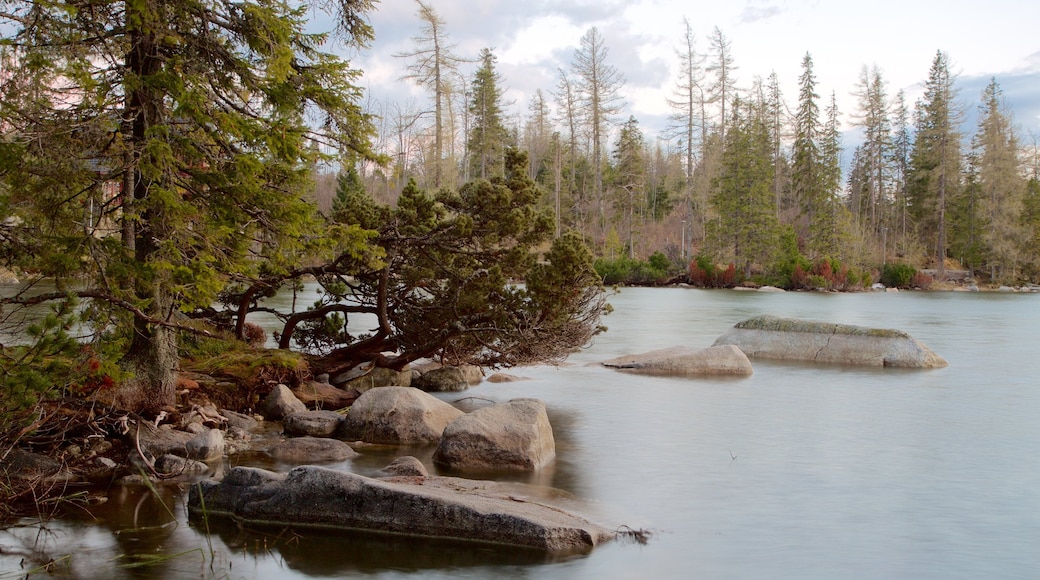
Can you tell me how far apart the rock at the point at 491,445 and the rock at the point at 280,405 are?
241 cm

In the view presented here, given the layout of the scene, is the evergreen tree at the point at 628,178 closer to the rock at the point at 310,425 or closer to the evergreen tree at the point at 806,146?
the evergreen tree at the point at 806,146

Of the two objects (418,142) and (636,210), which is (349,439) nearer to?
(418,142)

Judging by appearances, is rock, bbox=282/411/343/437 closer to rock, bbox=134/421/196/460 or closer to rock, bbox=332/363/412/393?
rock, bbox=134/421/196/460

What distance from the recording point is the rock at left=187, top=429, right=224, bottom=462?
310 inches

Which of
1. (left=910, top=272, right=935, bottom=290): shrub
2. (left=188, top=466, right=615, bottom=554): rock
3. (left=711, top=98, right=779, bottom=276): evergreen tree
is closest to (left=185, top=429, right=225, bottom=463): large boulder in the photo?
(left=188, top=466, right=615, bottom=554): rock

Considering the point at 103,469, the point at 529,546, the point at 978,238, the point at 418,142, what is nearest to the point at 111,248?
Answer: the point at 103,469

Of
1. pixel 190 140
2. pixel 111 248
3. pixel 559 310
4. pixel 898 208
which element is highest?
pixel 898 208

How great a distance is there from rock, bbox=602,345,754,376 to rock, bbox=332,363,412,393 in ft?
18.5

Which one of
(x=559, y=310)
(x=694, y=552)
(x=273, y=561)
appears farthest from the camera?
(x=559, y=310)

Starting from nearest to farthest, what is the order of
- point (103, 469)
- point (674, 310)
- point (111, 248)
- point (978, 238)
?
point (111, 248) → point (103, 469) → point (674, 310) → point (978, 238)

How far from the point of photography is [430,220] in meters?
11.3

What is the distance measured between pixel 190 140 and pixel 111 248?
112 centimetres

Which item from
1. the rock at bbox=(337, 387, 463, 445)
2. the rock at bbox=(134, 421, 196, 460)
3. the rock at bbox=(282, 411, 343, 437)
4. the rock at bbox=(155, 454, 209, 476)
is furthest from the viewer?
the rock at bbox=(282, 411, 343, 437)

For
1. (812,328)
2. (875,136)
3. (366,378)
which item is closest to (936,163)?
(875,136)
